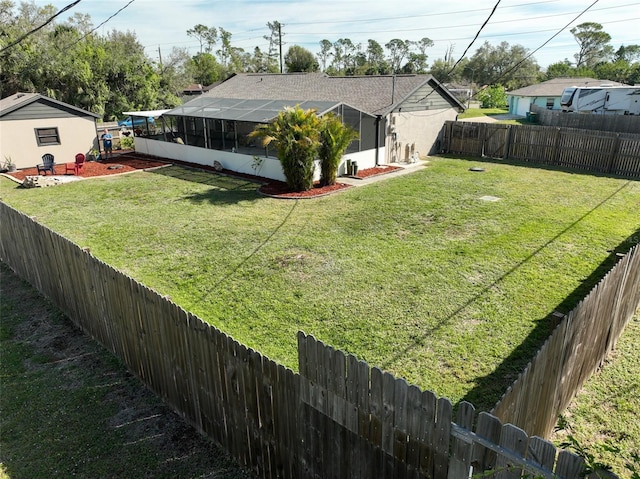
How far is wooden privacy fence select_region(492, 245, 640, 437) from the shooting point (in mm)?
3342

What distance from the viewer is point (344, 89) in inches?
832

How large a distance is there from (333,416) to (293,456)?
27.5 inches

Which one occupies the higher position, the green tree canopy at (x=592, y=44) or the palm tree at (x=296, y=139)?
the green tree canopy at (x=592, y=44)

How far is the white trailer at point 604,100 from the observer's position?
90.3ft

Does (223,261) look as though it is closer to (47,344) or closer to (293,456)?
(47,344)

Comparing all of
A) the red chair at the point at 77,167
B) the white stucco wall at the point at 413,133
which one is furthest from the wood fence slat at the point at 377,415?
the red chair at the point at 77,167

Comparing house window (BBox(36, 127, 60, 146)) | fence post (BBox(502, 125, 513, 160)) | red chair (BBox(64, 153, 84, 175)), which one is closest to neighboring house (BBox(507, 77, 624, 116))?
fence post (BBox(502, 125, 513, 160))

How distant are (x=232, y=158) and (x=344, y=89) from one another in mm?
7229

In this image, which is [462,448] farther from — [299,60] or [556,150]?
[299,60]

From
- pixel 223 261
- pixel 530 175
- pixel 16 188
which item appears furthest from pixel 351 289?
pixel 16 188

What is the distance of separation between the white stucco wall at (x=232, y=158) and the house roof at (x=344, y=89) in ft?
6.97

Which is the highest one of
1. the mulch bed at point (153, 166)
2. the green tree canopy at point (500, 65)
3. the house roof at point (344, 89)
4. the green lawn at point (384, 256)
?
the green tree canopy at point (500, 65)

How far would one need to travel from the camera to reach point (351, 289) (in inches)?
297

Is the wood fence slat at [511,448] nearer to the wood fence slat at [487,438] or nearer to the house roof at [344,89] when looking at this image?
the wood fence slat at [487,438]
